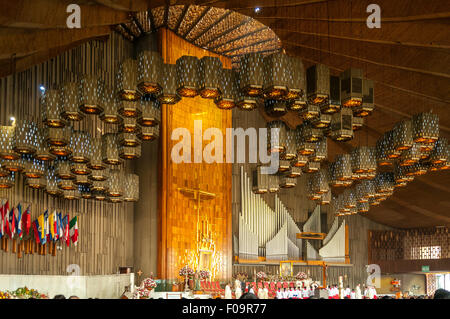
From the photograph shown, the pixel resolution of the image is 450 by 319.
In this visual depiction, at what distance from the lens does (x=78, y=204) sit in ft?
55.4

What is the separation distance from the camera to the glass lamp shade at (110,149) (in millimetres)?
12821

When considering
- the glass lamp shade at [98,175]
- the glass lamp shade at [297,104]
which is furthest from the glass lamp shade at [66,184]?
→ the glass lamp shade at [297,104]

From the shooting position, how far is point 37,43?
11461 millimetres

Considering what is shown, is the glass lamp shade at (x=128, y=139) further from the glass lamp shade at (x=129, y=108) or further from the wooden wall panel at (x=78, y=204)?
the wooden wall panel at (x=78, y=204)

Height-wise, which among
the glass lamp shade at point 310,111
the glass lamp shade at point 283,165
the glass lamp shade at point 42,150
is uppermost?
the glass lamp shade at point 310,111

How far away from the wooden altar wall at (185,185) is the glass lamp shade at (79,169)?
5.16 m

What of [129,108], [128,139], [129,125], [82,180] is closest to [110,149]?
[128,139]

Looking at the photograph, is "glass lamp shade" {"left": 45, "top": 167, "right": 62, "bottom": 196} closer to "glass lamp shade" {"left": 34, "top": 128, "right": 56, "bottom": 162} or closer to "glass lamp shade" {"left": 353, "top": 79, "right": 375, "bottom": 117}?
"glass lamp shade" {"left": 34, "top": 128, "right": 56, "bottom": 162}

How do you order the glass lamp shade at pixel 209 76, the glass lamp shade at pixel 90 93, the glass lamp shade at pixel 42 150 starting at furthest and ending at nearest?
the glass lamp shade at pixel 42 150, the glass lamp shade at pixel 90 93, the glass lamp shade at pixel 209 76

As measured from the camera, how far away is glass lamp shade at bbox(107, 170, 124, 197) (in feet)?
49.2

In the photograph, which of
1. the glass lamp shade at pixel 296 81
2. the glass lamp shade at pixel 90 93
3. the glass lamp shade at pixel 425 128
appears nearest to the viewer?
the glass lamp shade at pixel 296 81

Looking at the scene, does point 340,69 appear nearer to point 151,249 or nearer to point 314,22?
point 314,22
